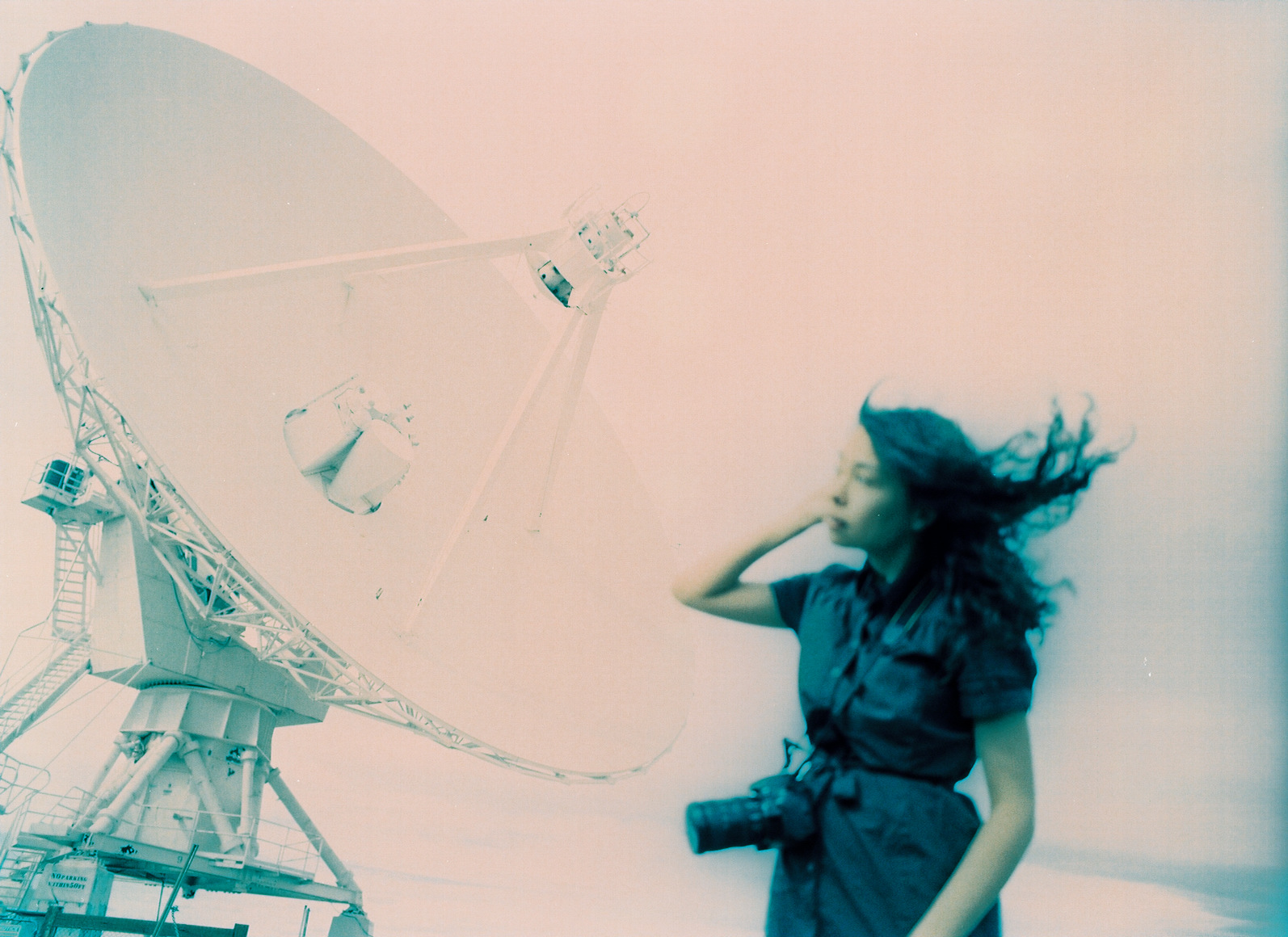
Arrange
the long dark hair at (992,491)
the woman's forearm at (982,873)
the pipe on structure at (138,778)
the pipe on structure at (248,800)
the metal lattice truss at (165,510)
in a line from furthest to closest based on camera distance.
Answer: the pipe on structure at (248,800) → the pipe on structure at (138,778) → the metal lattice truss at (165,510) → the long dark hair at (992,491) → the woman's forearm at (982,873)

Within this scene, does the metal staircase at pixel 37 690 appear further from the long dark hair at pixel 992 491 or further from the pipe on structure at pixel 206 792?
the long dark hair at pixel 992 491

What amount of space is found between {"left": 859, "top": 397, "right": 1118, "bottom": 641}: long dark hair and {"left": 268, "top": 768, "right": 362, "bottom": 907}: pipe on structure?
10215 mm

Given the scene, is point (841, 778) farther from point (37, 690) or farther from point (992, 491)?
point (37, 690)

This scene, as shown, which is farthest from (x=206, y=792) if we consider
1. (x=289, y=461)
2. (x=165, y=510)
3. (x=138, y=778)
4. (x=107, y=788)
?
(x=289, y=461)

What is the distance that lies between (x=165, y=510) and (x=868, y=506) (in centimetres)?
682

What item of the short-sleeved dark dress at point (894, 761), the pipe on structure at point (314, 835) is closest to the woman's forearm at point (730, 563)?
the short-sleeved dark dress at point (894, 761)

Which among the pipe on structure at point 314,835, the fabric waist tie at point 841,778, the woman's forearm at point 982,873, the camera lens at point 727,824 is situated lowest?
the woman's forearm at point 982,873

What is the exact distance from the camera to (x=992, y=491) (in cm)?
139

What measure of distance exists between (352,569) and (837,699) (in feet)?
18.3

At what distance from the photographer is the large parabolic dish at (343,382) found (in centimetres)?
591

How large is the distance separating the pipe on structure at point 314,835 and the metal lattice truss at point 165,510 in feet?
12.7

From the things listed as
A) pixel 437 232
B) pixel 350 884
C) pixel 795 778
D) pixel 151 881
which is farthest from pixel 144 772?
pixel 795 778

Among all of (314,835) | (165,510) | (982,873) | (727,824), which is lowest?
(982,873)

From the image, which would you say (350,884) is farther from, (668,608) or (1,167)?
(1,167)
